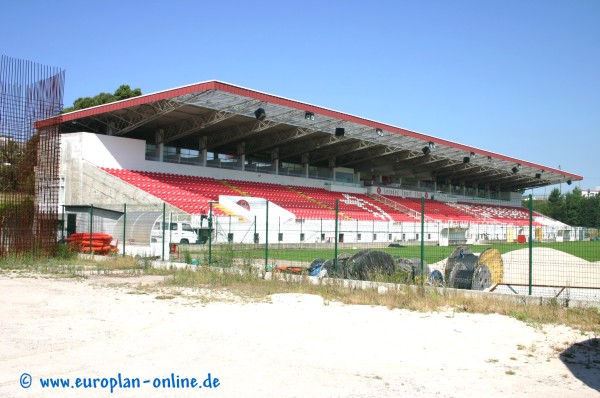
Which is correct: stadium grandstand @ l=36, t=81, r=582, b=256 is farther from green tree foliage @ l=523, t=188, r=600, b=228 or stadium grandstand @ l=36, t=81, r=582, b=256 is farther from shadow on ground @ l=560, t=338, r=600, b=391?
green tree foliage @ l=523, t=188, r=600, b=228

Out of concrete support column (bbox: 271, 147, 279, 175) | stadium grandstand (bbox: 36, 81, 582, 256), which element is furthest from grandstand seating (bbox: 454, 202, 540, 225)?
concrete support column (bbox: 271, 147, 279, 175)

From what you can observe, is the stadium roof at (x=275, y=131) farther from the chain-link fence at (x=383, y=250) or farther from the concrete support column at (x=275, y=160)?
the chain-link fence at (x=383, y=250)

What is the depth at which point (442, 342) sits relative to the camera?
843 centimetres

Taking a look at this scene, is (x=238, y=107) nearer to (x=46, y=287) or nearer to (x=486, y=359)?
(x=46, y=287)

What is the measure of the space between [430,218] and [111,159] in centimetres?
2885

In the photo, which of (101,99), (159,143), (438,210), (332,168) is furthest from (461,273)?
(101,99)

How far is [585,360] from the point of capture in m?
7.36

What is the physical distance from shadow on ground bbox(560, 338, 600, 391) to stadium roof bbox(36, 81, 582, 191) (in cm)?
1913

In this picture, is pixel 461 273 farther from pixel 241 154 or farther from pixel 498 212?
pixel 498 212

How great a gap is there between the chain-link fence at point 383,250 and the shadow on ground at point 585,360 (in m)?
4.25

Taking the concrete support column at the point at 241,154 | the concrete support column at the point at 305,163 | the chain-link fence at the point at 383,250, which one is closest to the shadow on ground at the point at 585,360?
the chain-link fence at the point at 383,250

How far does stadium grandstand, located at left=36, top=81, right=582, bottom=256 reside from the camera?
27.9m

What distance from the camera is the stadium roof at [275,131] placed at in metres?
34.7

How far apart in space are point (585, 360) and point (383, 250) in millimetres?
14788
